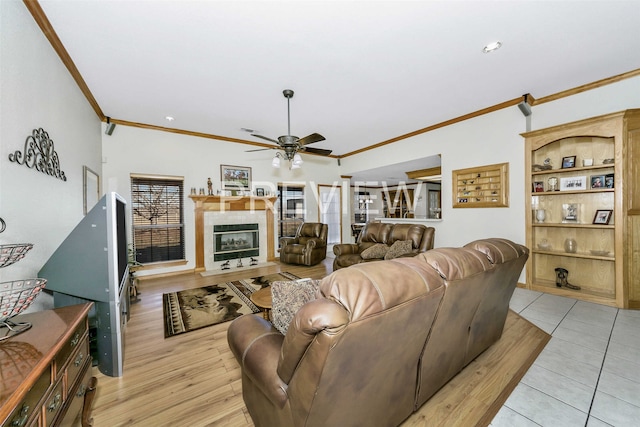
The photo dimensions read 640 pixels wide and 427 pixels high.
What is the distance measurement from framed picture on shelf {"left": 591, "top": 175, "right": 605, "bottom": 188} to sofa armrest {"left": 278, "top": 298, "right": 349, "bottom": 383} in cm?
419

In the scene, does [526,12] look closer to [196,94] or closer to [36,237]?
[196,94]

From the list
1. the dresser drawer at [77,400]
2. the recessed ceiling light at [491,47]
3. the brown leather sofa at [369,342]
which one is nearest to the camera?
the brown leather sofa at [369,342]

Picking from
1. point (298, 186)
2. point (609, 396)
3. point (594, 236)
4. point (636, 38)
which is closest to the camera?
point (609, 396)

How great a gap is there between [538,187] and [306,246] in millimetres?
4076

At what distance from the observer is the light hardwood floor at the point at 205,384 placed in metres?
1.54

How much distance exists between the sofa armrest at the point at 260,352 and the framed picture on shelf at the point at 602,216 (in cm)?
421

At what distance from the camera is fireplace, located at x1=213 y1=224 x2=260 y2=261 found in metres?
5.34

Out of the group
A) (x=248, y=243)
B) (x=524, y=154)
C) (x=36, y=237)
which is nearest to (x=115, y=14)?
(x=36, y=237)

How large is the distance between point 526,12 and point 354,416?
3114mm

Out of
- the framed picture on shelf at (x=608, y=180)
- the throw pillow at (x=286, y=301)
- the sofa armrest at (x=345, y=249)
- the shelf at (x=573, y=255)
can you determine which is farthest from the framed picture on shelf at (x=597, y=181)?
the throw pillow at (x=286, y=301)

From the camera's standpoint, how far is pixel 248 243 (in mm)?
5742

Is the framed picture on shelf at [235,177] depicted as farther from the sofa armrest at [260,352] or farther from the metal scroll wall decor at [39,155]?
the sofa armrest at [260,352]

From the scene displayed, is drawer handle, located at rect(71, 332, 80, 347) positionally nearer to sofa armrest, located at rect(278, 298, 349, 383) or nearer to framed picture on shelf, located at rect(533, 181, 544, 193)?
sofa armrest, located at rect(278, 298, 349, 383)

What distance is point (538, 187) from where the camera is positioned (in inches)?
141
